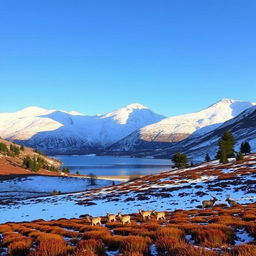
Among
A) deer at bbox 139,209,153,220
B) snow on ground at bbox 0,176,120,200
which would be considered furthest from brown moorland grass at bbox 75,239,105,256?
snow on ground at bbox 0,176,120,200

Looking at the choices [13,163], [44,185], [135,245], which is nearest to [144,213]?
[135,245]

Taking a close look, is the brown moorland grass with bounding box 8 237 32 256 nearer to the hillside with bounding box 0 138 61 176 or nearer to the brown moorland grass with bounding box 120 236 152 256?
the brown moorland grass with bounding box 120 236 152 256

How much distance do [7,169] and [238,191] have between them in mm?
114276

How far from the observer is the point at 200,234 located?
11.3m

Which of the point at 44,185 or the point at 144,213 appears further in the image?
the point at 44,185

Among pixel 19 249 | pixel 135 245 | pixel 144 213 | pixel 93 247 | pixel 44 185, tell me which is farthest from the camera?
pixel 44 185

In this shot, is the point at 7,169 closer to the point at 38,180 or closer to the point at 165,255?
the point at 38,180

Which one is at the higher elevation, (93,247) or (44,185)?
(93,247)

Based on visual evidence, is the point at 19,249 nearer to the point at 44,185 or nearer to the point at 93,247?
the point at 93,247

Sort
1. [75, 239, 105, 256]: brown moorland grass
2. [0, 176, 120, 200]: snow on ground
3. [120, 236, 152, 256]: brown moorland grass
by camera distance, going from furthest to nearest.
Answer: [0, 176, 120, 200]: snow on ground
[75, 239, 105, 256]: brown moorland grass
[120, 236, 152, 256]: brown moorland grass

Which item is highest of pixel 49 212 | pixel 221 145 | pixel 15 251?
pixel 221 145

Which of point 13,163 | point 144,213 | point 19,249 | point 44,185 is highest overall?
point 13,163

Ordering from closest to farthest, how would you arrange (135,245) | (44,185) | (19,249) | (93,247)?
(135,245), (93,247), (19,249), (44,185)

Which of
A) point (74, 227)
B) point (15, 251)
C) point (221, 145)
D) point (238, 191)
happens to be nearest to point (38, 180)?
point (221, 145)
